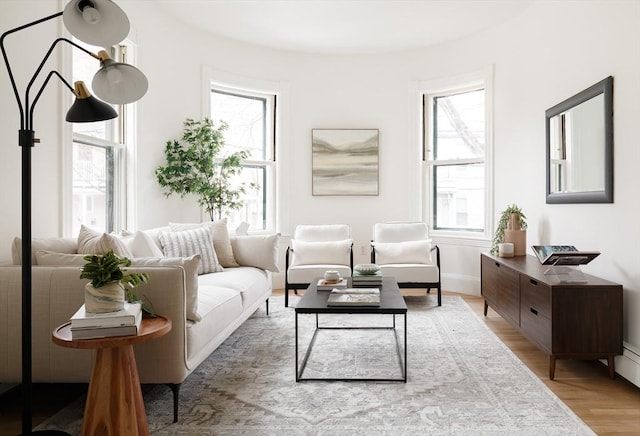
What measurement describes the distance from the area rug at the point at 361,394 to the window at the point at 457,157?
218 cm

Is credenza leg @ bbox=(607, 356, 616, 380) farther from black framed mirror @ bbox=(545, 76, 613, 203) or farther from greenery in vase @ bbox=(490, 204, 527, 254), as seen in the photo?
greenery in vase @ bbox=(490, 204, 527, 254)

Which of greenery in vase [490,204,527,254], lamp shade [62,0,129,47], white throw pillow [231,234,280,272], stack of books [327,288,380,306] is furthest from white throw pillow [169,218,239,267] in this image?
greenery in vase [490,204,527,254]

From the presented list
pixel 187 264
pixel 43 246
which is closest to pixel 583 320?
pixel 187 264

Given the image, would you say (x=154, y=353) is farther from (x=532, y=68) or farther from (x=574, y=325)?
(x=532, y=68)

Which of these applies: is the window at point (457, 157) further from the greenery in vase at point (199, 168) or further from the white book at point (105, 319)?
the white book at point (105, 319)

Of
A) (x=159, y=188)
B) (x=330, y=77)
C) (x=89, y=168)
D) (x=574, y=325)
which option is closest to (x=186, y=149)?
(x=159, y=188)

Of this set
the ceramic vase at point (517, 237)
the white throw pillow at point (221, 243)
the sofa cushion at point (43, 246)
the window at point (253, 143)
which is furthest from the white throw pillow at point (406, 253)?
the sofa cushion at point (43, 246)

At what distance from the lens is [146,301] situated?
2195 mm

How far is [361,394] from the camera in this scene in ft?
A: 8.36

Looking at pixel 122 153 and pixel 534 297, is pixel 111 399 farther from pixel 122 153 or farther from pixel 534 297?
pixel 122 153

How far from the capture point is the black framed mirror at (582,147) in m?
2.98

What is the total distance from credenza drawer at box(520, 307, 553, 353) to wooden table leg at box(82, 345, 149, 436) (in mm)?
2252

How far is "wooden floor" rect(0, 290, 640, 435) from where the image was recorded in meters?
2.22

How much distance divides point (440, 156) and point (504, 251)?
2019 mm
